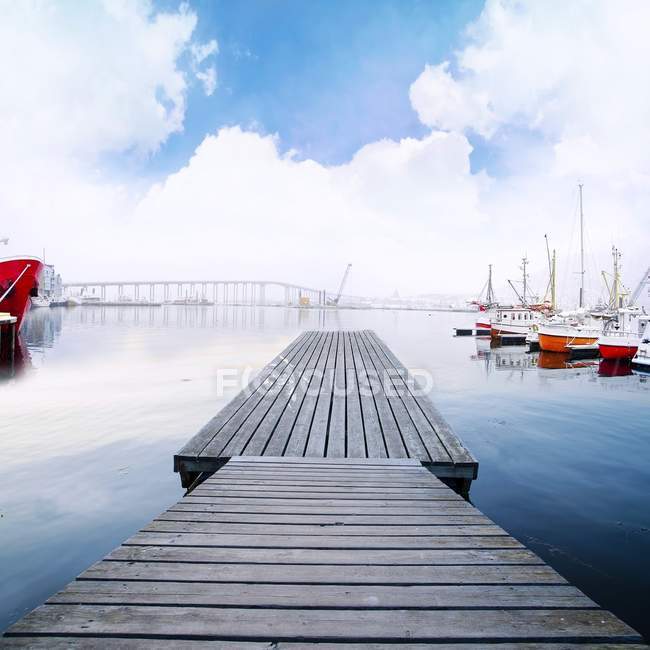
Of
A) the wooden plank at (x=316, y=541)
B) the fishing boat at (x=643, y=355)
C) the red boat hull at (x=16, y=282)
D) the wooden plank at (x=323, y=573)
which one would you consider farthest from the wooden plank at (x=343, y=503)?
the red boat hull at (x=16, y=282)

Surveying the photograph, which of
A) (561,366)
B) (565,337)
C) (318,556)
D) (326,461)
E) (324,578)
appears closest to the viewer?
(324,578)

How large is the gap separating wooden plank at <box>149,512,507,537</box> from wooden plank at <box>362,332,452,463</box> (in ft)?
5.36

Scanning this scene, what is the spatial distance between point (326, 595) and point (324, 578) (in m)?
0.16

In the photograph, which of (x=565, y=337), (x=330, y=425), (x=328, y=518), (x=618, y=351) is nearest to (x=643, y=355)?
(x=618, y=351)

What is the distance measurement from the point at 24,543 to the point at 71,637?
3834mm

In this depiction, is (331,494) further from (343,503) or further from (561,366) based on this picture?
(561,366)

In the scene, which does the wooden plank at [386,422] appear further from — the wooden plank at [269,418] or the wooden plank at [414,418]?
the wooden plank at [269,418]

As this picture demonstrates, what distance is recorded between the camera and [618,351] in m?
23.4

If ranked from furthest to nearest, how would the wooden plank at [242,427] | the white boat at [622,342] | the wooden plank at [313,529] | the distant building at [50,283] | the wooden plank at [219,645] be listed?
the distant building at [50,283] < the white boat at [622,342] < the wooden plank at [242,427] < the wooden plank at [313,529] < the wooden plank at [219,645]

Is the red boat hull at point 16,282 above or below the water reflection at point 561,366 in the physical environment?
above

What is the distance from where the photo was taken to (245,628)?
2.09 meters

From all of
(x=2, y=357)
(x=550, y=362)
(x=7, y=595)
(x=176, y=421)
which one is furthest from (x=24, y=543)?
(x=550, y=362)

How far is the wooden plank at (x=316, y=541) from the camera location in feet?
9.63

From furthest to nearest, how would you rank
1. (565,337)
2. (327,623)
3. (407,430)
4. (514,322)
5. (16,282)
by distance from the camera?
(514,322) → (16,282) → (565,337) → (407,430) → (327,623)
